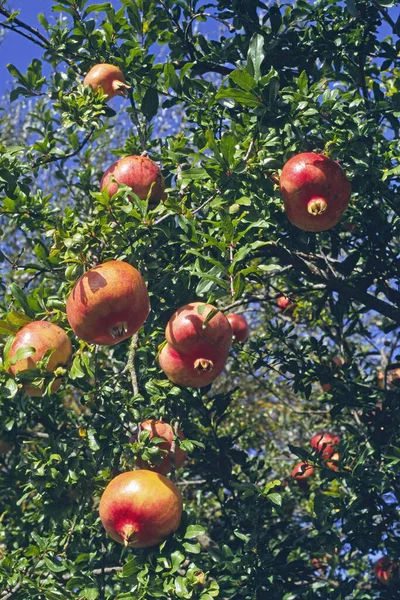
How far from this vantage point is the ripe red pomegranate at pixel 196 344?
88.0 inches

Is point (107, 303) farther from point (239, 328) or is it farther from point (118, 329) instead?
point (239, 328)

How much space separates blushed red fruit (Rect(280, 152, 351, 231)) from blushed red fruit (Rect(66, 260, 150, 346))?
66 cm

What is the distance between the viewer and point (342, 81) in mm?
3363

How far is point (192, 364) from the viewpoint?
2293 millimetres

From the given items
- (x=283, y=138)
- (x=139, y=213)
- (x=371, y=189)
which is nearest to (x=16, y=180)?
(x=139, y=213)

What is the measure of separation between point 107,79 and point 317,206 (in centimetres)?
122

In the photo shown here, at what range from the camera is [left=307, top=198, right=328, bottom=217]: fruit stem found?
2439 mm

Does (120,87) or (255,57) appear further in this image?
(120,87)

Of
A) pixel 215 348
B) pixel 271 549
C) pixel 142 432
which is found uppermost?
pixel 215 348

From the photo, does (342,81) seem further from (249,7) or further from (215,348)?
(215,348)

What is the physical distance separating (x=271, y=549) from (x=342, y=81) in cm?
222

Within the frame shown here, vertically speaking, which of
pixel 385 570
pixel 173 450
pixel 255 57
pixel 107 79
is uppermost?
pixel 107 79

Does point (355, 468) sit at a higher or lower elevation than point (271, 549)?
higher

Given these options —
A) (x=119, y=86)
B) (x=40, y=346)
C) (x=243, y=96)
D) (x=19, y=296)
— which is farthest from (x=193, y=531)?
(x=119, y=86)
